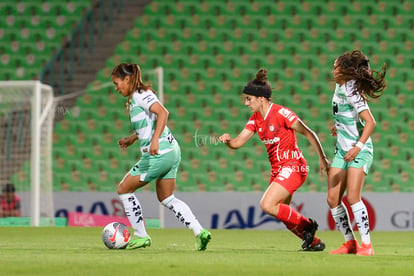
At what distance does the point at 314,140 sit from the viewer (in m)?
7.79

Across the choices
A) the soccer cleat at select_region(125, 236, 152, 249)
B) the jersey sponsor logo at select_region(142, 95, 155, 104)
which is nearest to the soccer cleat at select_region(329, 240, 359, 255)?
the soccer cleat at select_region(125, 236, 152, 249)

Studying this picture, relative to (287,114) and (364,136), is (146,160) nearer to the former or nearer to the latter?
(287,114)

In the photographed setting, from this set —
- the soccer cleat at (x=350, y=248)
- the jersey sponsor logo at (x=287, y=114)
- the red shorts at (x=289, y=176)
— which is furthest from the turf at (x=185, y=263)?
the jersey sponsor logo at (x=287, y=114)

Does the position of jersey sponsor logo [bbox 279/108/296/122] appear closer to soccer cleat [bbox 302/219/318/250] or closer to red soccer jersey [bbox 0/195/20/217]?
soccer cleat [bbox 302/219/318/250]

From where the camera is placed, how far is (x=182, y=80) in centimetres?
1766

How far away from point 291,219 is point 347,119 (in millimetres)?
1019

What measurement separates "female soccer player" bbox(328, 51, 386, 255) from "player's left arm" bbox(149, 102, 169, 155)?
146cm

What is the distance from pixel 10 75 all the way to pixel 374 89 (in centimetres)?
1190

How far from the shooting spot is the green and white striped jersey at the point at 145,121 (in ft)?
25.5

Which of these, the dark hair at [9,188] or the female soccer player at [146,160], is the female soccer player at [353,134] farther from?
the dark hair at [9,188]

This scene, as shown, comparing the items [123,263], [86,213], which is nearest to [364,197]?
[86,213]

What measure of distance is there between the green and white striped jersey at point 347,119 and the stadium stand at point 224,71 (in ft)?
28.0

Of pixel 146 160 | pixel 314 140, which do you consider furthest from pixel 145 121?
pixel 314 140

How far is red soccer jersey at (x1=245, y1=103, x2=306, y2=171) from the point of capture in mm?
7953
